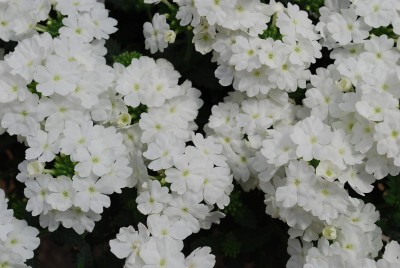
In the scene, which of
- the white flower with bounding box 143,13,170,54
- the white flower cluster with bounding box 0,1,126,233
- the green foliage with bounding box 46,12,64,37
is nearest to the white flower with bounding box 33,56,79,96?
the white flower cluster with bounding box 0,1,126,233

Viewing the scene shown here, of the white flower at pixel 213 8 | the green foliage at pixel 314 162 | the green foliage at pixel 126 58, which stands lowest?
the green foliage at pixel 314 162

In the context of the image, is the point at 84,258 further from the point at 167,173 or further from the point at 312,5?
the point at 312,5

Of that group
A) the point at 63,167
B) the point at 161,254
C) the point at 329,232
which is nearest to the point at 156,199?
the point at 161,254

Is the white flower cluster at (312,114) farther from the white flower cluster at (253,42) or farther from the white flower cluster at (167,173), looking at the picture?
the white flower cluster at (167,173)

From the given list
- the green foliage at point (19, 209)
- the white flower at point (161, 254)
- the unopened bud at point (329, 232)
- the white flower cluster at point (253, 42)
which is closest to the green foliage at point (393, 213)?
the unopened bud at point (329, 232)

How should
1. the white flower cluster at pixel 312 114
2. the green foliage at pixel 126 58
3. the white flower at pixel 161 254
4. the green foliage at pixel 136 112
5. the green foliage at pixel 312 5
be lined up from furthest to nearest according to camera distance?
the green foliage at pixel 312 5, the green foliage at pixel 126 58, the green foliage at pixel 136 112, the white flower cluster at pixel 312 114, the white flower at pixel 161 254

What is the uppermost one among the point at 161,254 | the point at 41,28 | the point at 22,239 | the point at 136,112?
the point at 41,28

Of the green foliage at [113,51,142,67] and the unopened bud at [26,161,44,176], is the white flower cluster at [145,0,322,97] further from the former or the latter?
the unopened bud at [26,161,44,176]

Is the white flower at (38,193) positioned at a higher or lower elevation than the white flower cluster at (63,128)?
lower
